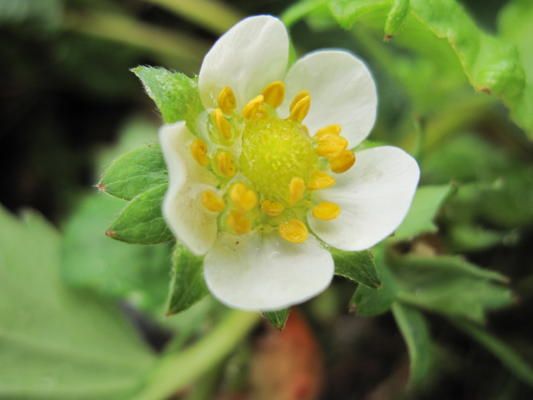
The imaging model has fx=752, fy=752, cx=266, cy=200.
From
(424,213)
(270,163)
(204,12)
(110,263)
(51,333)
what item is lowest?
(51,333)

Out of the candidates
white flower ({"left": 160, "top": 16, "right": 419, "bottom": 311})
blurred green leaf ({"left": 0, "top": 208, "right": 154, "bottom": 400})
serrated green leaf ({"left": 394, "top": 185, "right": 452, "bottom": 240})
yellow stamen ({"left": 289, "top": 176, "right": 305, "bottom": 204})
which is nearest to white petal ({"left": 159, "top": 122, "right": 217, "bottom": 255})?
white flower ({"left": 160, "top": 16, "right": 419, "bottom": 311})

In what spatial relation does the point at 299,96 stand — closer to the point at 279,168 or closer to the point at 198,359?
the point at 279,168

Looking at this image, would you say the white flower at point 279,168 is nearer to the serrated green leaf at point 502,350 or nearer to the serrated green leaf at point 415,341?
the serrated green leaf at point 415,341

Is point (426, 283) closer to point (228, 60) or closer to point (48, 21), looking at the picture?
point (228, 60)

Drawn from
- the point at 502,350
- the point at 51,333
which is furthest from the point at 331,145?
the point at 51,333

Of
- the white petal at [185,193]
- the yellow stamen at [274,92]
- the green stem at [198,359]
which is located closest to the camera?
the white petal at [185,193]

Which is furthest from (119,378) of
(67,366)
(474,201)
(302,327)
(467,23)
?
(467,23)

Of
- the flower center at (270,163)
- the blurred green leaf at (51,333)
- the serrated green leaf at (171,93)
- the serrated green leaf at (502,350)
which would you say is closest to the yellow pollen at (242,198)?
the flower center at (270,163)
